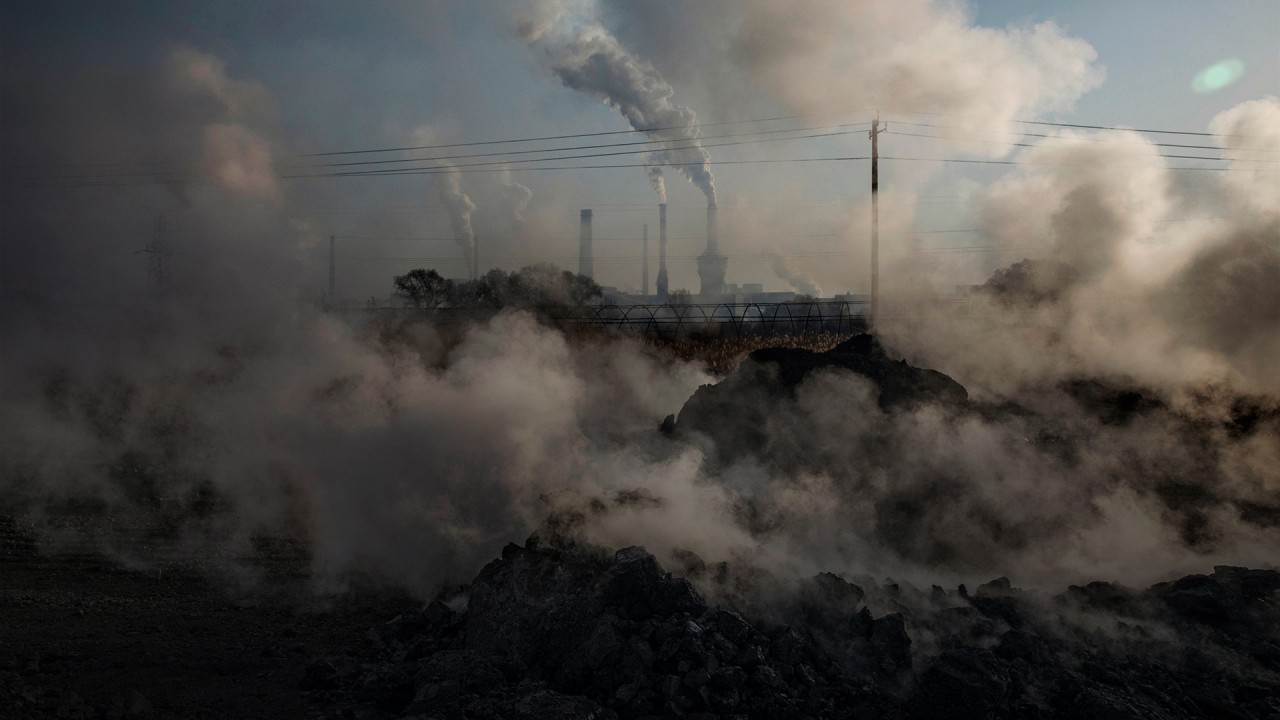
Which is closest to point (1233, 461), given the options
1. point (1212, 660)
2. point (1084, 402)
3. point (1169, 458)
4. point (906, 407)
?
point (1169, 458)

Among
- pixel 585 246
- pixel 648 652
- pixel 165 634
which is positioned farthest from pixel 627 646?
pixel 585 246

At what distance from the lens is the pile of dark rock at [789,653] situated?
649cm

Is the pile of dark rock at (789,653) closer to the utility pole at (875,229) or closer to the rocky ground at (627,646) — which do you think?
the rocky ground at (627,646)

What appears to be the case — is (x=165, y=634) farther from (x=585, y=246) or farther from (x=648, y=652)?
(x=585, y=246)

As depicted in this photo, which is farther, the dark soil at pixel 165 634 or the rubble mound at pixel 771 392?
the rubble mound at pixel 771 392

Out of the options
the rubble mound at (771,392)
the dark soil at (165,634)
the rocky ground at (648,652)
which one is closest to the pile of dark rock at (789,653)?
the rocky ground at (648,652)

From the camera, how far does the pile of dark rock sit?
649 cm

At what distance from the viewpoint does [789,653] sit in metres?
6.96

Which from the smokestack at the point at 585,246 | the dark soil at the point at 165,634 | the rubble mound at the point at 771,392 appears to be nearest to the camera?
the dark soil at the point at 165,634

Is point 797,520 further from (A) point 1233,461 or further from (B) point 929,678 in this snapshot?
Answer: (A) point 1233,461

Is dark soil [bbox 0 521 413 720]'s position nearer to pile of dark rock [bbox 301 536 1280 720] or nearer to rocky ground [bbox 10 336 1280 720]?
rocky ground [bbox 10 336 1280 720]

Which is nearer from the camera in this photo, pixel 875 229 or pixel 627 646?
pixel 627 646

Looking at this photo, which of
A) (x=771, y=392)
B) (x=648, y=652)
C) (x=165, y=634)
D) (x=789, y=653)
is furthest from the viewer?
(x=771, y=392)

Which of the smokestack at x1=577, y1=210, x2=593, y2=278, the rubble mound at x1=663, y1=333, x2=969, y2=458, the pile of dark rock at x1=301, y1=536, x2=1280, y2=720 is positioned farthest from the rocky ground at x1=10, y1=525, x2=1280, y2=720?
the smokestack at x1=577, y1=210, x2=593, y2=278
